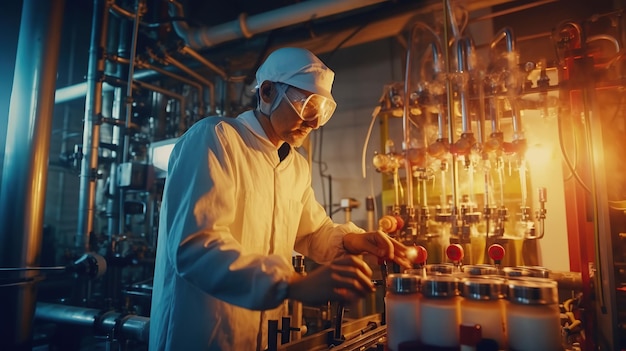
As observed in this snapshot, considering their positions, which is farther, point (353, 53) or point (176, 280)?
point (353, 53)

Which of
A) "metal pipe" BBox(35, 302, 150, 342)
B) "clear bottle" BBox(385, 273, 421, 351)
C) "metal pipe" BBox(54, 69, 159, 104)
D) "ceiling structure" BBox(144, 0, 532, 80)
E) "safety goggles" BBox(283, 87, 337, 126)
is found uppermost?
"ceiling structure" BBox(144, 0, 532, 80)

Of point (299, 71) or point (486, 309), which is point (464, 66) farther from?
point (486, 309)

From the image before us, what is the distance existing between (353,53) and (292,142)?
6.19 feet

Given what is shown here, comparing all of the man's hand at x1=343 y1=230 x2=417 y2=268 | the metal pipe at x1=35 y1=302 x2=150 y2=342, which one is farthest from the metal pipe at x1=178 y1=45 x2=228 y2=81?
the man's hand at x1=343 y1=230 x2=417 y2=268

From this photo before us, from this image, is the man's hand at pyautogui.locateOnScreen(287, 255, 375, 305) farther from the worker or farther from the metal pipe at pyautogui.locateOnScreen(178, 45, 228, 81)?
the metal pipe at pyautogui.locateOnScreen(178, 45, 228, 81)

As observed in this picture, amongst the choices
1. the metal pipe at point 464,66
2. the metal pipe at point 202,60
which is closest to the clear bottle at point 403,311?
the metal pipe at point 464,66

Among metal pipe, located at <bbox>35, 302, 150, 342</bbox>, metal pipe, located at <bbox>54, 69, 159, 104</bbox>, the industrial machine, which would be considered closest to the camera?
the industrial machine

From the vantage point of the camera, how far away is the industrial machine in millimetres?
1272

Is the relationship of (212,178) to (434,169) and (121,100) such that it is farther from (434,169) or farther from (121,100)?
(121,100)

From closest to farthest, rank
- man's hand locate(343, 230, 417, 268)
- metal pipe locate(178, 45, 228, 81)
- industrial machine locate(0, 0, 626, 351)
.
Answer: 1. man's hand locate(343, 230, 417, 268)
2. industrial machine locate(0, 0, 626, 351)
3. metal pipe locate(178, 45, 228, 81)

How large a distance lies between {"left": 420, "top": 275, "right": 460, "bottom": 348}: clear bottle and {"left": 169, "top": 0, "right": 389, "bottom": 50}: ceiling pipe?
70.3 inches

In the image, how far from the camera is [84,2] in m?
3.62

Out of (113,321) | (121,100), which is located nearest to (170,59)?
(121,100)

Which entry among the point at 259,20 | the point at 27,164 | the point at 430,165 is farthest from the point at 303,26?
the point at 27,164
